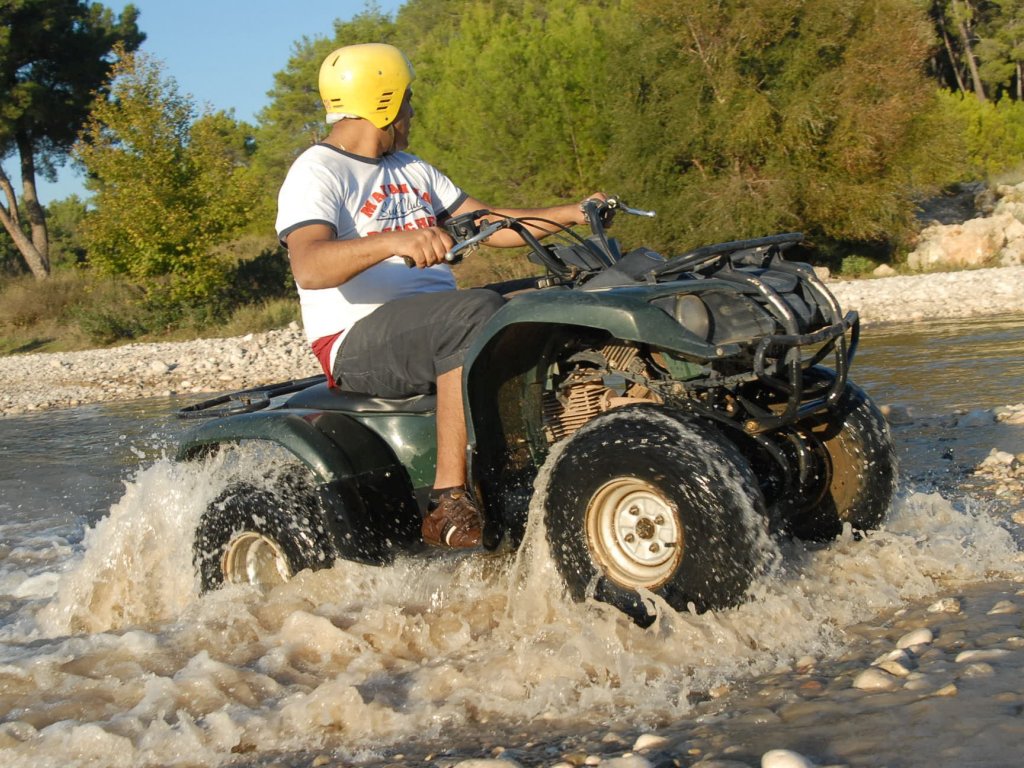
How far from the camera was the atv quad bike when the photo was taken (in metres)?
3.75

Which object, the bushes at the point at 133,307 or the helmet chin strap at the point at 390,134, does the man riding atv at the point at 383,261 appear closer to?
the helmet chin strap at the point at 390,134

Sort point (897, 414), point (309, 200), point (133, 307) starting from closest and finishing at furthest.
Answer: point (309, 200) → point (897, 414) → point (133, 307)

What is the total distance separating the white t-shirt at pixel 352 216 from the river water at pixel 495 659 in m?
0.84

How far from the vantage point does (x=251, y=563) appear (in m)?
5.09

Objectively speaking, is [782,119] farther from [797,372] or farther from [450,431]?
[797,372]

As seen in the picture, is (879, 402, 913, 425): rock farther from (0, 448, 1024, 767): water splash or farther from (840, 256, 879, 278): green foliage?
(840, 256, 879, 278): green foliage

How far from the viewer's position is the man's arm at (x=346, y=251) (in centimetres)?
412

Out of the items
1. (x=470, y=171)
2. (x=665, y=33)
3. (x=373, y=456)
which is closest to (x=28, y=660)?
(x=373, y=456)

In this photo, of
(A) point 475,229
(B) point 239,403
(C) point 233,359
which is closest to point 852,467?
(A) point 475,229

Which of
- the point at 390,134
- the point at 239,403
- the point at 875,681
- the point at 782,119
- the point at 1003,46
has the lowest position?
the point at 875,681

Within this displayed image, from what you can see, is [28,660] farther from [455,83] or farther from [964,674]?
[455,83]

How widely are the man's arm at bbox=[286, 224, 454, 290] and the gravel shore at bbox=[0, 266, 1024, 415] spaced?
13.3 meters

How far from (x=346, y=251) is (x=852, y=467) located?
2.24 metres

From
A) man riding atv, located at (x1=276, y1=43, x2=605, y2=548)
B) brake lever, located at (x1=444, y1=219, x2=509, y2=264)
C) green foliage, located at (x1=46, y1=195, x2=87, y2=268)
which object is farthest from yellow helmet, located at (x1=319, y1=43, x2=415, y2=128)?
green foliage, located at (x1=46, y1=195, x2=87, y2=268)
